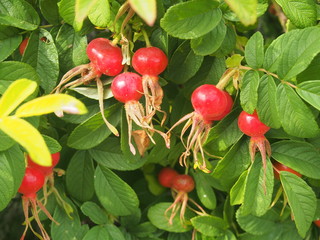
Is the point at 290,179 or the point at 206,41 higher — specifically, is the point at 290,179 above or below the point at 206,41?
below

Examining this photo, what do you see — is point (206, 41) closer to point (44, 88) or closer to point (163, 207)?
point (44, 88)

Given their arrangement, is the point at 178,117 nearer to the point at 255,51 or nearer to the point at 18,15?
the point at 255,51

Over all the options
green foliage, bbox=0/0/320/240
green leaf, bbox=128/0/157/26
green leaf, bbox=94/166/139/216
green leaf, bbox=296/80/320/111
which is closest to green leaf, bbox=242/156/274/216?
green foliage, bbox=0/0/320/240

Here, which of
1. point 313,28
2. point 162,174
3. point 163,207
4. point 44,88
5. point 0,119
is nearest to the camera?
point 0,119

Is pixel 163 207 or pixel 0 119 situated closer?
pixel 0 119

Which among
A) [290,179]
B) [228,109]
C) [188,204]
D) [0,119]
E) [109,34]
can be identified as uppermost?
[0,119]

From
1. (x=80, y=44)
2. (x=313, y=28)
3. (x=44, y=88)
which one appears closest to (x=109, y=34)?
(x=80, y=44)

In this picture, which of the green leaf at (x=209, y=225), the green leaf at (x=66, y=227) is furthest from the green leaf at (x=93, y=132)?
the green leaf at (x=209, y=225)

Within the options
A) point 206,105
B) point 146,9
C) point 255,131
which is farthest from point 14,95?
point 255,131
